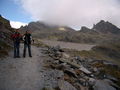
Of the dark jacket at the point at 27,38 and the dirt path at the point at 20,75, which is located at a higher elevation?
the dark jacket at the point at 27,38

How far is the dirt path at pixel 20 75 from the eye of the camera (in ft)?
38.5

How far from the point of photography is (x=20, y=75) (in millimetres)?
13672

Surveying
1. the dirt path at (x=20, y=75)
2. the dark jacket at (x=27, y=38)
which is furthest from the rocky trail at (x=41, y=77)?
the dark jacket at (x=27, y=38)

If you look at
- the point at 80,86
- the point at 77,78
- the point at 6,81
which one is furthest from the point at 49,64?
the point at 6,81

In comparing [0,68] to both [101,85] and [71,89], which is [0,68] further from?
[101,85]

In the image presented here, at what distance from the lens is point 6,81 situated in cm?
1230

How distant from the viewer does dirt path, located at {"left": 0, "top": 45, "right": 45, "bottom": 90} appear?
1173 centimetres

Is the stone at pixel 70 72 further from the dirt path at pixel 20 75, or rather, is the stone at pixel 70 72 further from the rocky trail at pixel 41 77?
the dirt path at pixel 20 75

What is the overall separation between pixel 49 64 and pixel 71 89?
5.79 meters

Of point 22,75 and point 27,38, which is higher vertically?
point 27,38

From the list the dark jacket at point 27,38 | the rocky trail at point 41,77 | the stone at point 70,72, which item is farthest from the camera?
the dark jacket at point 27,38

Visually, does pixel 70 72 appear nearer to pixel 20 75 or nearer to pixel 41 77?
pixel 41 77

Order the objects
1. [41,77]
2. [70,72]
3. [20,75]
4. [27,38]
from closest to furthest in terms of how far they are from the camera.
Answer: [20,75], [41,77], [70,72], [27,38]

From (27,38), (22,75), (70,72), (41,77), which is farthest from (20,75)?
(27,38)
